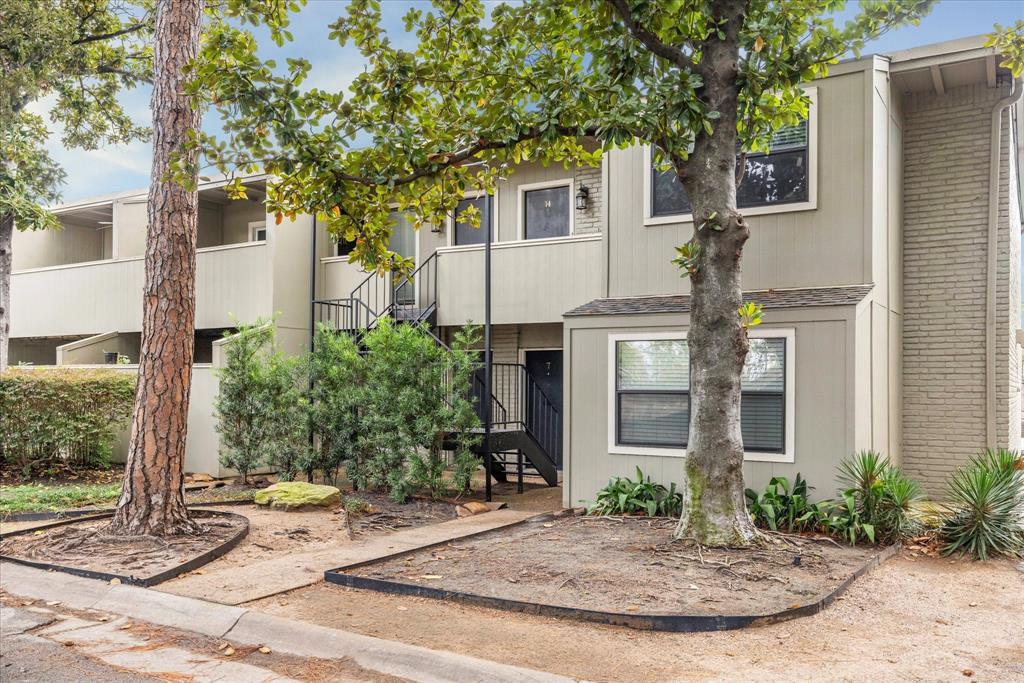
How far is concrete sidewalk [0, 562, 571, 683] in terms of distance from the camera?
16.3ft

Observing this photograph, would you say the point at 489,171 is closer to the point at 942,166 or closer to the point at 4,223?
the point at 942,166

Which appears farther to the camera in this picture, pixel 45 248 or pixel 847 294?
pixel 45 248

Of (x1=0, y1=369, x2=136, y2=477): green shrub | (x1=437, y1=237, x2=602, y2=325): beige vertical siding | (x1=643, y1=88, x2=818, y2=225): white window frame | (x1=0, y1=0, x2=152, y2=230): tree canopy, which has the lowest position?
(x1=0, y1=369, x2=136, y2=477): green shrub

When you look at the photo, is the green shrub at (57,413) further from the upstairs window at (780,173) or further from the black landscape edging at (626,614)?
the upstairs window at (780,173)

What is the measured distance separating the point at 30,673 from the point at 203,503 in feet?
20.5

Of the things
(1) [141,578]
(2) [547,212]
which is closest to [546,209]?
(2) [547,212]

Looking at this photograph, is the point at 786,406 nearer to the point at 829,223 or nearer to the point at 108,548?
the point at 829,223

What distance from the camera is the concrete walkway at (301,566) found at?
6879mm

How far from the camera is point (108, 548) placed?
8.20m

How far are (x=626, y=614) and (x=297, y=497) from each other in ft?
20.4

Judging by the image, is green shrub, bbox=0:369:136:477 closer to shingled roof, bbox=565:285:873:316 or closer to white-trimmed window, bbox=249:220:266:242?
A: white-trimmed window, bbox=249:220:266:242

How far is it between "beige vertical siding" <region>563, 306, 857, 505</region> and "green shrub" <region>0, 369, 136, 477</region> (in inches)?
329

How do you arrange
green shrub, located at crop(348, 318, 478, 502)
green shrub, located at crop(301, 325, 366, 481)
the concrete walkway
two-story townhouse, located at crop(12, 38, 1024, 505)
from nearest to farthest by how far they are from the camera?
the concrete walkway < two-story townhouse, located at crop(12, 38, 1024, 505) < green shrub, located at crop(348, 318, 478, 502) < green shrub, located at crop(301, 325, 366, 481)

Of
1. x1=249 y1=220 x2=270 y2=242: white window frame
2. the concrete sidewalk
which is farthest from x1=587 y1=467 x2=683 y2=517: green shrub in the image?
x1=249 y1=220 x2=270 y2=242: white window frame
